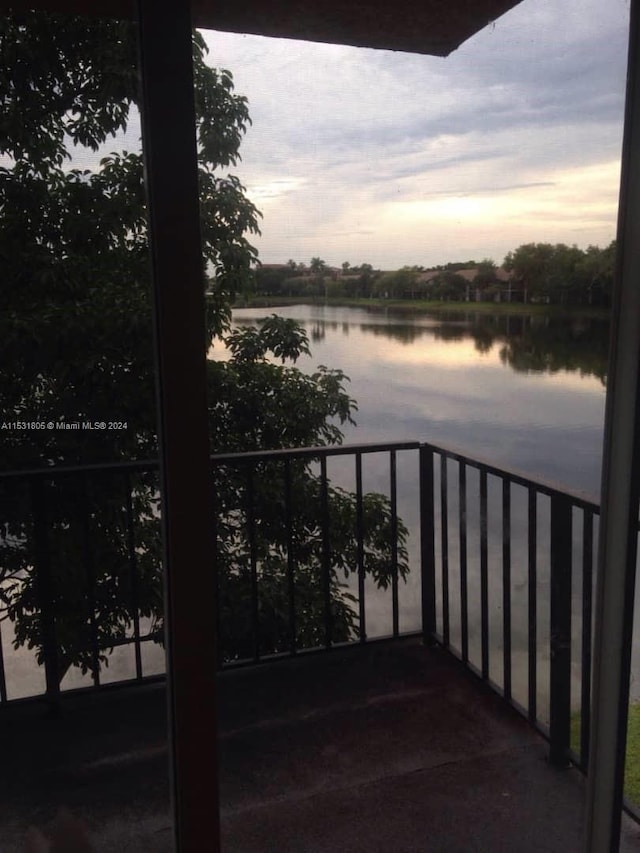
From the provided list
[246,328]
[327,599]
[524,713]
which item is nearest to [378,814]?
[524,713]

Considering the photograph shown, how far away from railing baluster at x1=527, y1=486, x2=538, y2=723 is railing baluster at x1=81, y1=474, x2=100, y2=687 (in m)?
1.29

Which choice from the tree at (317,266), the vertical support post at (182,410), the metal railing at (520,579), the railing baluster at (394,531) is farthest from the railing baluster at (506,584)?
the vertical support post at (182,410)

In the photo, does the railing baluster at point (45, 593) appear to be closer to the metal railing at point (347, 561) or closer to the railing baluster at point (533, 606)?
the metal railing at point (347, 561)

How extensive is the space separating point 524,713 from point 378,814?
0.62 m

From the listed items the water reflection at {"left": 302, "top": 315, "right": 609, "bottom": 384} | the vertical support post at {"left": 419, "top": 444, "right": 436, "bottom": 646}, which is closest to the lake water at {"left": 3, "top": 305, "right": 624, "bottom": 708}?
the water reflection at {"left": 302, "top": 315, "right": 609, "bottom": 384}

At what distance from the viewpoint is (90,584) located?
5.93 ft

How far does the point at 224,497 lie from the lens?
5.86 feet

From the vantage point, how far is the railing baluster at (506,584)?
2000mm

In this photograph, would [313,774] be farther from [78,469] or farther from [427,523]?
[78,469]

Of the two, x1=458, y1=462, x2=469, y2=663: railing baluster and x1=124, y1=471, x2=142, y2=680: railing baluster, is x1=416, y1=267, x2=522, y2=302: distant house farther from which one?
x1=124, y1=471, x2=142, y2=680: railing baluster

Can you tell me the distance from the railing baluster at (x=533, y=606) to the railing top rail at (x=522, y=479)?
0.21 feet

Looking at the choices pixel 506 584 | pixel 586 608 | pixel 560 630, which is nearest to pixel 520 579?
pixel 506 584

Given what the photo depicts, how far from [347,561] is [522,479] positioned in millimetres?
911

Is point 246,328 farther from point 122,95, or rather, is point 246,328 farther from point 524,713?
point 524,713
